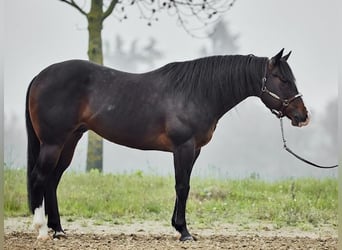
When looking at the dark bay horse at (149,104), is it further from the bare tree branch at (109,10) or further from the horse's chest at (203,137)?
the bare tree branch at (109,10)

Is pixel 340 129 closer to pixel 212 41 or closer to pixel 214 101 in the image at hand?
pixel 214 101

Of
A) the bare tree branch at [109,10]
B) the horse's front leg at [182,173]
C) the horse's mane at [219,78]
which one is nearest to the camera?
the horse's front leg at [182,173]

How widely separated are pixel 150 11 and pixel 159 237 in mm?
1580

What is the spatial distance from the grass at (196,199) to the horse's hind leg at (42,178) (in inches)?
24.5

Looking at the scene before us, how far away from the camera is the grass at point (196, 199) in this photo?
4.14 m

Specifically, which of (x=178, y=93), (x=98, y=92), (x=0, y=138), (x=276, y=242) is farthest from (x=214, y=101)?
(x=0, y=138)

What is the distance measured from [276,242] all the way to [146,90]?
47.5 inches

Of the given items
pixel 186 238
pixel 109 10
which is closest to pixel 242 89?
pixel 186 238

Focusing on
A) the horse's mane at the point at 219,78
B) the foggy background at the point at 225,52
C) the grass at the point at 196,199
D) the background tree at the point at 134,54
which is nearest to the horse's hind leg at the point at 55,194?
the grass at the point at 196,199

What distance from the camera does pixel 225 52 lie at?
4.28 metres

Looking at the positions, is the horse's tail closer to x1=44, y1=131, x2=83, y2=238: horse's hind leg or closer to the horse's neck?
x1=44, y1=131, x2=83, y2=238: horse's hind leg

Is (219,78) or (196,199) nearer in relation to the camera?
(219,78)

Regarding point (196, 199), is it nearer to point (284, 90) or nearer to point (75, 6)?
point (284, 90)

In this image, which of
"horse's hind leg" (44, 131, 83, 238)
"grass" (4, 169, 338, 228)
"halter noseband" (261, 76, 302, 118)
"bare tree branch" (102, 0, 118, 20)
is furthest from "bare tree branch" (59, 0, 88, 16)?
"halter noseband" (261, 76, 302, 118)
